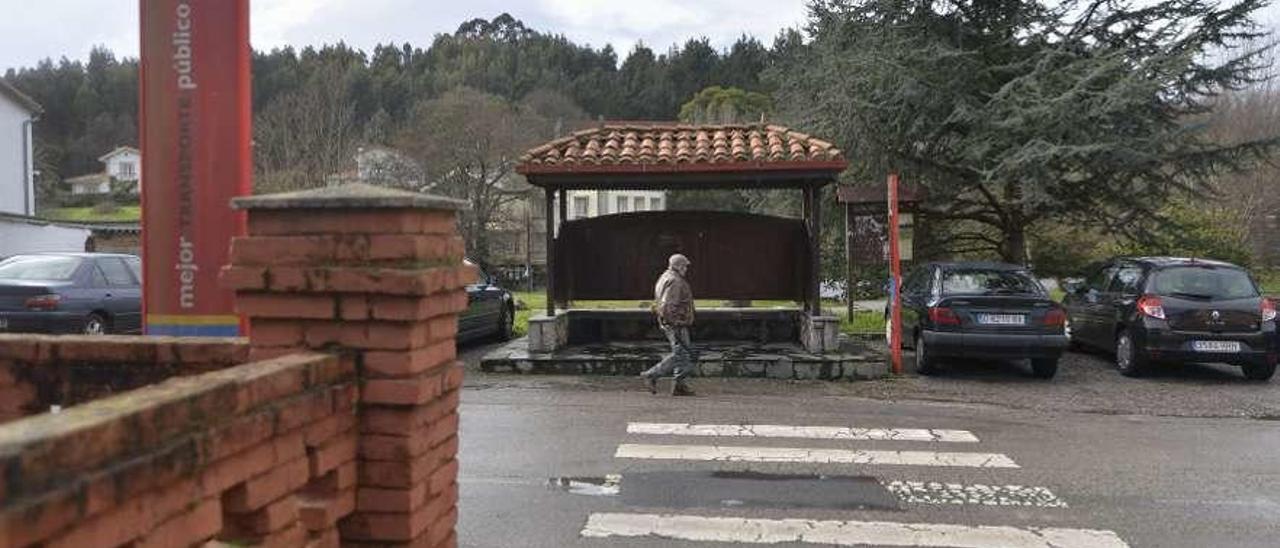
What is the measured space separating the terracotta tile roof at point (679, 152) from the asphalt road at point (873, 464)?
9.21 ft

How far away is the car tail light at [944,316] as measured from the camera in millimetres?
12297

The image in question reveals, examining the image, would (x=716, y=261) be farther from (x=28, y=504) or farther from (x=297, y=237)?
(x=28, y=504)

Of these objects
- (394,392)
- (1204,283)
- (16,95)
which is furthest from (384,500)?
(16,95)

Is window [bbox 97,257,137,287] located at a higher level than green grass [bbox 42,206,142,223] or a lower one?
lower

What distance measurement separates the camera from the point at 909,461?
7828mm

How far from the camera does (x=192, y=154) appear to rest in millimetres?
4410

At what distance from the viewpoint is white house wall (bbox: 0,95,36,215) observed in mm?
37562

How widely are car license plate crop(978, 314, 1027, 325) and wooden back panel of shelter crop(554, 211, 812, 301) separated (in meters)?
3.33

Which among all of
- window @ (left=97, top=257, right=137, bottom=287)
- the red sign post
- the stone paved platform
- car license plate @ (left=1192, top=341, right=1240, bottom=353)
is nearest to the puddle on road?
the stone paved platform

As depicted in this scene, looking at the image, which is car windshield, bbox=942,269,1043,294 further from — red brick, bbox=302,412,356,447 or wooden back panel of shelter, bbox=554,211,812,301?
red brick, bbox=302,412,356,447

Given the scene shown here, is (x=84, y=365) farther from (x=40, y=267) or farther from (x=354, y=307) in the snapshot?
(x=40, y=267)

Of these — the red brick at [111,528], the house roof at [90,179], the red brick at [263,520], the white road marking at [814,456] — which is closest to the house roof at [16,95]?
the white road marking at [814,456]

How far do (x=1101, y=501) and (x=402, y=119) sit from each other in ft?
193

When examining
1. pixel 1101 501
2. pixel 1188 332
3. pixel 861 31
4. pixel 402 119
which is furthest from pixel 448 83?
pixel 1101 501
